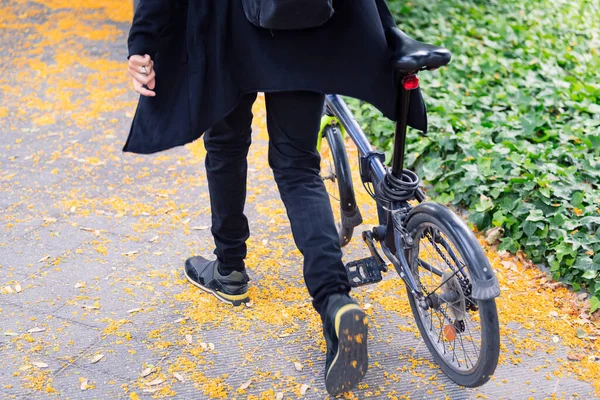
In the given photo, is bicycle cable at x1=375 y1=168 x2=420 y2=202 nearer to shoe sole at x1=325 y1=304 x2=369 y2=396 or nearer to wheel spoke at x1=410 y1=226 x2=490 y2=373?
wheel spoke at x1=410 y1=226 x2=490 y2=373

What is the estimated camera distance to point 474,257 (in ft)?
7.81

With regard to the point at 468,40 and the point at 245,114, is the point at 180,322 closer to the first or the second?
the point at 245,114

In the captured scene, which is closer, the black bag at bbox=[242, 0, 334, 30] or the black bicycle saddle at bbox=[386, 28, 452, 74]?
the black bag at bbox=[242, 0, 334, 30]

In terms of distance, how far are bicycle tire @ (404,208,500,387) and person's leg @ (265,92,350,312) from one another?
34 centimetres

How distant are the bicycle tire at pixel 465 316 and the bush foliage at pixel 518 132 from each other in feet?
3.00

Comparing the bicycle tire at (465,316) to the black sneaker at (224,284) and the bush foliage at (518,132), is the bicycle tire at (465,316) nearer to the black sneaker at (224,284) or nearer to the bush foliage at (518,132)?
the black sneaker at (224,284)

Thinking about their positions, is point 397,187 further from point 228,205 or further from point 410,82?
point 228,205

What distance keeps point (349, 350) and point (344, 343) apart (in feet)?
0.11

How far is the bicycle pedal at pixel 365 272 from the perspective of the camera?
2.94 metres

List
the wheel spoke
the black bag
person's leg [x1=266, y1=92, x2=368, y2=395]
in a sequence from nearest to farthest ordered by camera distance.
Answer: the black bag
person's leg [x1=266, y1=92, x2=368, y2=395]
the wheel spoke

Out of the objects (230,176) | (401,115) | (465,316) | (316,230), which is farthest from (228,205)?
(465,316)

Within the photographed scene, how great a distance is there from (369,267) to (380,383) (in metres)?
0.48

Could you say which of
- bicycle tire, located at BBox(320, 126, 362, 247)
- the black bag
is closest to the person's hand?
the black bag

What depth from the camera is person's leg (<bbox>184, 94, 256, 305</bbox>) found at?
2.84m
